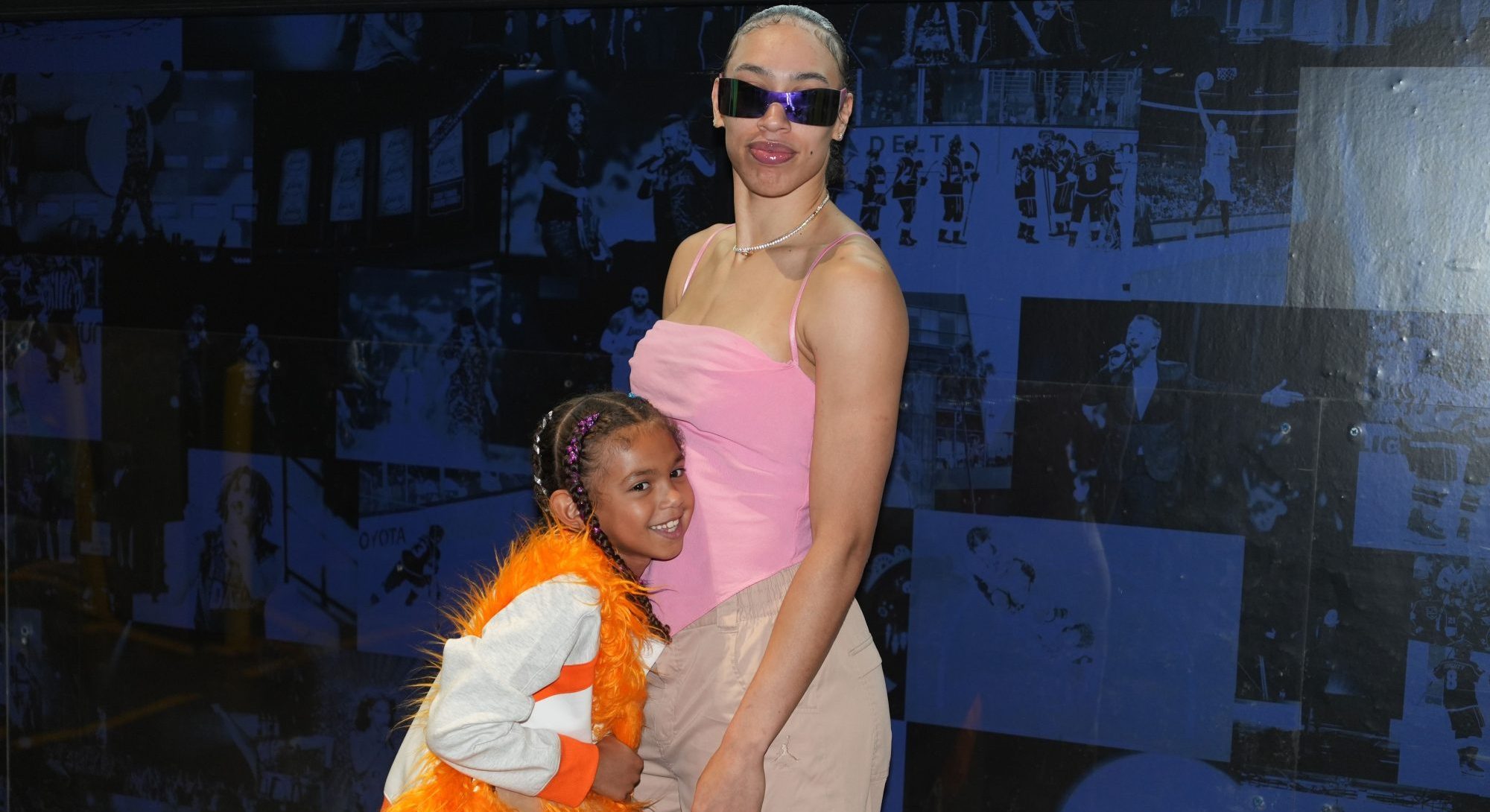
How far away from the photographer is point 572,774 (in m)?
1.48

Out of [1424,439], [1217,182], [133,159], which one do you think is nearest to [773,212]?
[1217,182]

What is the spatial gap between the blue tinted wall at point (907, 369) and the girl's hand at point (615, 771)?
87 centimetres

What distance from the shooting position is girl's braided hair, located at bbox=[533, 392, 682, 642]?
1.54 m

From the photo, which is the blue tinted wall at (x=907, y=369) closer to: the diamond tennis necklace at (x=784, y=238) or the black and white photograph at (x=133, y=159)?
the black and white photograph at (x=133, y=159)

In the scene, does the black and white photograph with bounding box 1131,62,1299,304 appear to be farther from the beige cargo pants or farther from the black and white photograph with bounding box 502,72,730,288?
the beige cargo pants

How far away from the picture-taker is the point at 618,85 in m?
→ 2.75

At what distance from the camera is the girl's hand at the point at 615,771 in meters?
1.54

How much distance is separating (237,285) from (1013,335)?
1855mm

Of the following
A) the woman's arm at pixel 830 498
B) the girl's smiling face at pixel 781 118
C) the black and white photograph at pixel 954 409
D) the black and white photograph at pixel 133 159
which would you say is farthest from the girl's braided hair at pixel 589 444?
the black and white photograph at pixel 133 159

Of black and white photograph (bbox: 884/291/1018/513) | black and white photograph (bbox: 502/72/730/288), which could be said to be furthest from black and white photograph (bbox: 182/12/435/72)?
black and white photograph (bbox: 884/291/1018/513)

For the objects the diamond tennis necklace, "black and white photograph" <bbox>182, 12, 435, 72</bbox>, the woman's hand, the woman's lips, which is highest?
"black and white photograph" <bbox>182, 12, 435, 72</bbox>

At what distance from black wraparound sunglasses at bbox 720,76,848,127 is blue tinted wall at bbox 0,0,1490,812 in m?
0.34

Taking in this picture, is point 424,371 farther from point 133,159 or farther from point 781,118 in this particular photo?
point 781,118

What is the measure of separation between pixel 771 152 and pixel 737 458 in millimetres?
378
